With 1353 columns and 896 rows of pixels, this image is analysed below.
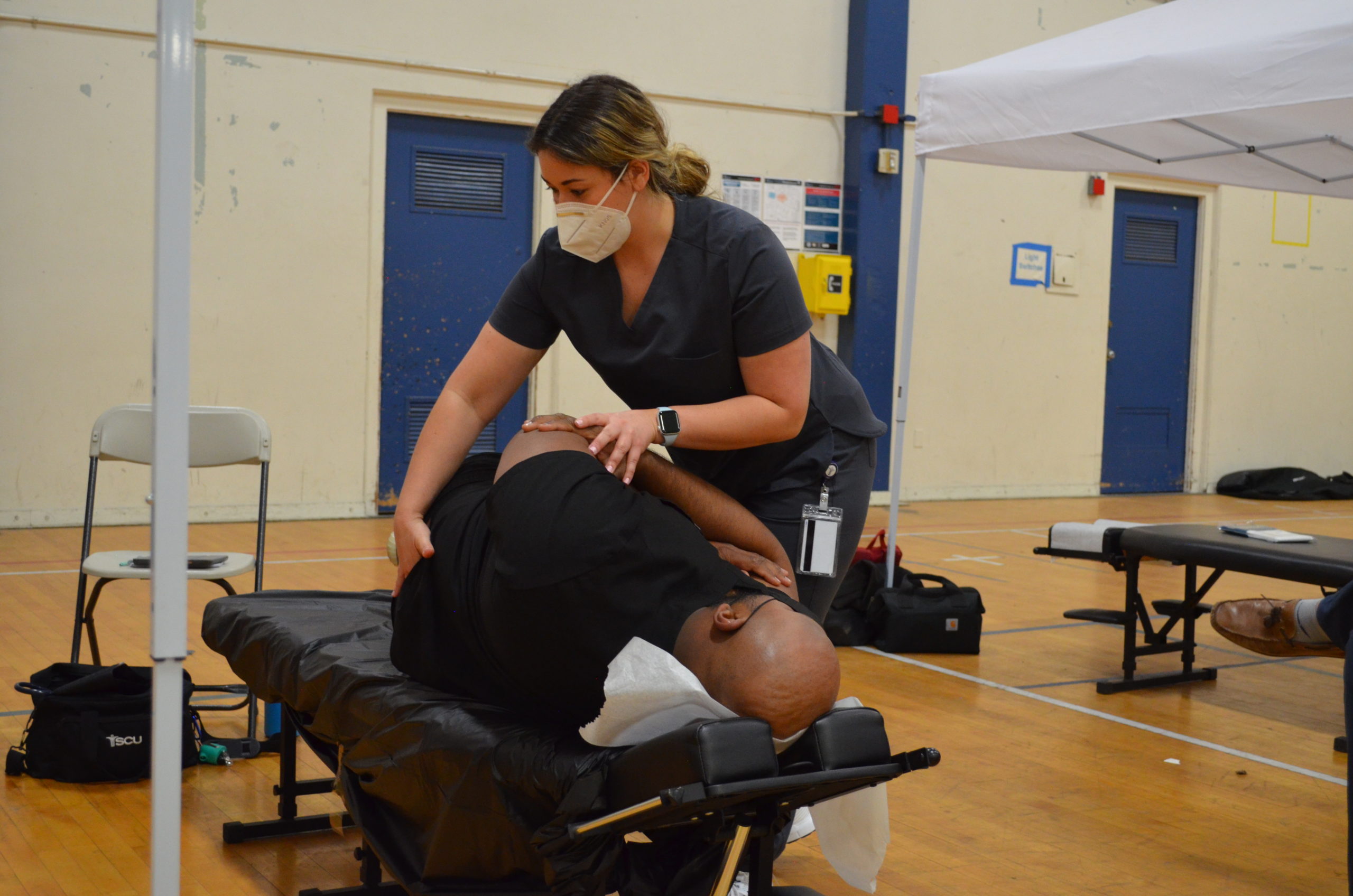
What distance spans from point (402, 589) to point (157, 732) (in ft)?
1.63

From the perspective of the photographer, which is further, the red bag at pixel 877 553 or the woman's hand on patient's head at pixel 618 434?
the red bag at pixel 877 553

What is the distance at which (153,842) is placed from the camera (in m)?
1.30

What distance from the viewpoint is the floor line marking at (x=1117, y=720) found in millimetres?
2928

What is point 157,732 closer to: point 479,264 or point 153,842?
point 153,842

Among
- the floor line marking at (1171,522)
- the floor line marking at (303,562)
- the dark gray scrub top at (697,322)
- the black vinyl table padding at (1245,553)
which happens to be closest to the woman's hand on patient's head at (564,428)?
the dark gray scrub top at (697,322)

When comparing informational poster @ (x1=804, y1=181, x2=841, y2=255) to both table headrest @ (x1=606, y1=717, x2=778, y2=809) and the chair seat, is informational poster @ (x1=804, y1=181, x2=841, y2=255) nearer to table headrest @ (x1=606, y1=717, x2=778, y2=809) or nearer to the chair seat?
the chair seat

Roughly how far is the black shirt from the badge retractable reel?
348 mm

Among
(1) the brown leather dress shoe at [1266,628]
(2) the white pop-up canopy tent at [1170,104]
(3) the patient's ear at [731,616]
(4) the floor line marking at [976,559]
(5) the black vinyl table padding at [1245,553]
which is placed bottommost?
(4) the floor line marking at [976,559]

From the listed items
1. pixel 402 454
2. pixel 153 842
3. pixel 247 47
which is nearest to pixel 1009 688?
pixel 153 842

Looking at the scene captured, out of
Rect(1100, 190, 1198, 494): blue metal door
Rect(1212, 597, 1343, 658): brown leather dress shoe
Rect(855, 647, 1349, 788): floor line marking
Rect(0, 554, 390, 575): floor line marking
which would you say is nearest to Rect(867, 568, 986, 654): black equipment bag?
Rect(855, 647, 1349, 788): floor line marking

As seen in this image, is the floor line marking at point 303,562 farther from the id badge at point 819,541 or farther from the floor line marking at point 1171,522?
the id badge at point 819,541

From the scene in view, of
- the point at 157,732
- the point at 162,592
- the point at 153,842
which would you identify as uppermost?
the point at 162,592

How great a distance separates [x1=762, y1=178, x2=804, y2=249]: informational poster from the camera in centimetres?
755

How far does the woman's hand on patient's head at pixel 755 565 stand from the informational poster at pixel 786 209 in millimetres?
5934
